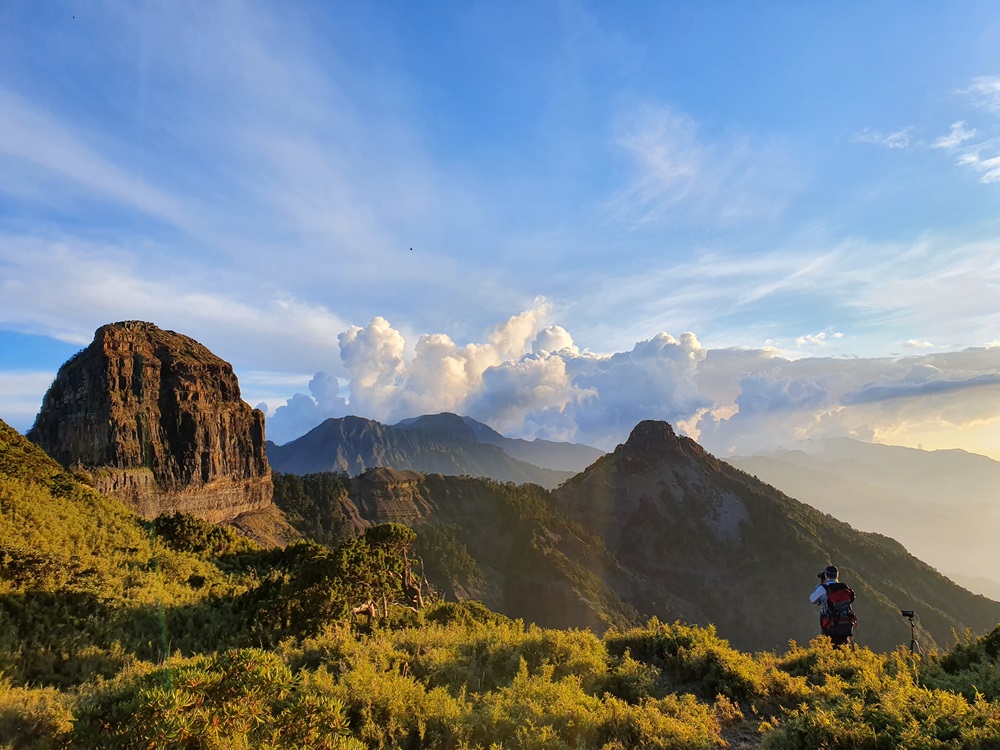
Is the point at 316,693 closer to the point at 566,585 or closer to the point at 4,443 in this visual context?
the point at 4,443

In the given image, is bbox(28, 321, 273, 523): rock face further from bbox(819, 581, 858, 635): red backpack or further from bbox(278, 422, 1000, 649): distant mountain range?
bbox(819, 581, 858, 635): red backpack

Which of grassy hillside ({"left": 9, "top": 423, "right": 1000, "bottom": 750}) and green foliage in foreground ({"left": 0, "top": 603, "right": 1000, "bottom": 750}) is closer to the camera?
green foliage in foreground ({"left": 0, "top": 603, "right": 1000, "bottom": 750})

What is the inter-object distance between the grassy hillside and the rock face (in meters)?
93.5

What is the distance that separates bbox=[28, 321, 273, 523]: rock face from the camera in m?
104

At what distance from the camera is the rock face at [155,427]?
104 metres

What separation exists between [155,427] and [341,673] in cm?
12556

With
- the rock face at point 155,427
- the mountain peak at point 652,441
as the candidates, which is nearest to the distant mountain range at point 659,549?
the mountain peak at point 652,441

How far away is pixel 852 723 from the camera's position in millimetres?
8180

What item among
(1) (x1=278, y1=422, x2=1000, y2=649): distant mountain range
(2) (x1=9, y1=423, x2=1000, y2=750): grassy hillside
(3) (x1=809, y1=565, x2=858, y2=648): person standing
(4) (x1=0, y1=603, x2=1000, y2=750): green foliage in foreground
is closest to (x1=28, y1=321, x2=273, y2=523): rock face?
(1) (x1=278, y1=422, x2=1000, y2=649): distant mountain range

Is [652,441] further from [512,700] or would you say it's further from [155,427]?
[512,700]

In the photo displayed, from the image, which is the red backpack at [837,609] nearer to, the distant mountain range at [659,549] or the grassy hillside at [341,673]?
the grassy hillside at [341,673]

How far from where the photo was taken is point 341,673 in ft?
36.8

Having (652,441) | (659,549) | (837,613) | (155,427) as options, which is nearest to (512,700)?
(837,613)

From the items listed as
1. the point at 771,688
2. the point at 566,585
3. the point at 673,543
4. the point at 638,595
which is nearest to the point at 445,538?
the point at 566,585
